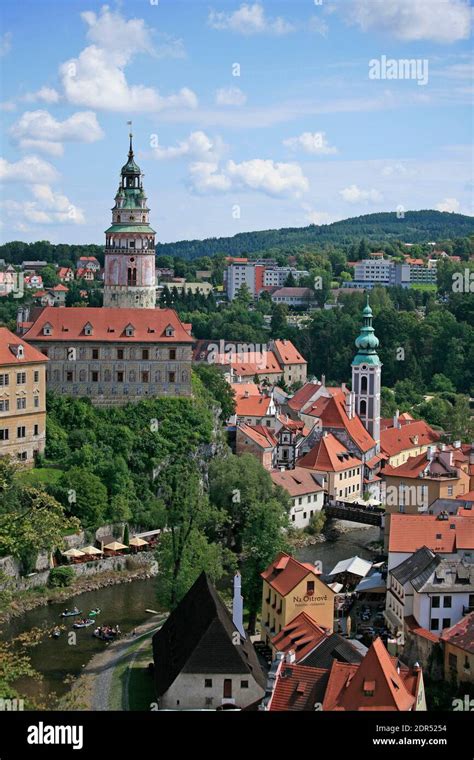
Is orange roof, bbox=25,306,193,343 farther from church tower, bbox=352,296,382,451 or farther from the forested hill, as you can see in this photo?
the forested hill

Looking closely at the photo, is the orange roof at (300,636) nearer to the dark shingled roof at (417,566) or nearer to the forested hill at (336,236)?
the dark shingled roof at (417,566)

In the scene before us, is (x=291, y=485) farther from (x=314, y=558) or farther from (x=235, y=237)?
(x=235, y=237)

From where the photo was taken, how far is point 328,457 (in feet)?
145

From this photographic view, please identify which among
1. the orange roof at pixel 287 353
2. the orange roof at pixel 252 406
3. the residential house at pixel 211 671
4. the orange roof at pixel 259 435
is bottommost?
the residential house at pixel 211 671

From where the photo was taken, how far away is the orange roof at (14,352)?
36094 mm

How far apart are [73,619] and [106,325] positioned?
14.3 metres

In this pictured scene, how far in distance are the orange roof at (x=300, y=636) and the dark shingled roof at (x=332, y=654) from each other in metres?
0.28

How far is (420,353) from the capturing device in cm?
7256

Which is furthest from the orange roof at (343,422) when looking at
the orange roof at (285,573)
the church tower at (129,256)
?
the orange roof at (285,573)

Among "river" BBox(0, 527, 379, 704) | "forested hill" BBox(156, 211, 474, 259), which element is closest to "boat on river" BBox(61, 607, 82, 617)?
"river" BBox(0, 527, 379, 704)

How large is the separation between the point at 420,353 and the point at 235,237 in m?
123

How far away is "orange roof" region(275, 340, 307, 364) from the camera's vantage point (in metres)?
71.1

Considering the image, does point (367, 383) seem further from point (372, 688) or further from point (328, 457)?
point (372, 688)

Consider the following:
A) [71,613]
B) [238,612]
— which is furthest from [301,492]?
[238,612]
